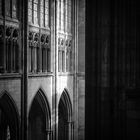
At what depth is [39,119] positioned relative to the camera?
70.9 ft

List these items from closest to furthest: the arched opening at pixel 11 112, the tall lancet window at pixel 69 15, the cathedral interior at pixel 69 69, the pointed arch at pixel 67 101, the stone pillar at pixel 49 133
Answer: the cathedral interior at pixel 69 69 < the arched opening at pixel 11 112 < the stone pillar at pixel 49 133 < the pointed arch at pixel 67 101 < the tall lancet window at pixel 69 15

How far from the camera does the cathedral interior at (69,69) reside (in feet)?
18.8

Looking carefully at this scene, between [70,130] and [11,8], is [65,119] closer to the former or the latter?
[70,130]

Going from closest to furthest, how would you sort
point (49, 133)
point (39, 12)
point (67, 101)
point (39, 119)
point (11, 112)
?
1. point (11, 112)
2. point (39, 12)
3. point (49, 133)
4. point (39, 119)
5. point (67, 101)

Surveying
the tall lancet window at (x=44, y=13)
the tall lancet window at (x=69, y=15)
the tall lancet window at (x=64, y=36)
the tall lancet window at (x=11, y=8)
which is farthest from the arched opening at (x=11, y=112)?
the tall lancet window at (x=69, y=15)

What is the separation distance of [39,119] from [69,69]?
4.61m

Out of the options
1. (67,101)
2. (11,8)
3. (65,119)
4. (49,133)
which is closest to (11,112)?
(49,133)

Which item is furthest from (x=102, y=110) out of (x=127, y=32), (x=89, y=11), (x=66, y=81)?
(x=66, y=81)

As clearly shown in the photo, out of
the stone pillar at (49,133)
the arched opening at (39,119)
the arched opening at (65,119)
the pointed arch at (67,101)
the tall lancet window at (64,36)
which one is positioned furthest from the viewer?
the arched opening at (65,119)

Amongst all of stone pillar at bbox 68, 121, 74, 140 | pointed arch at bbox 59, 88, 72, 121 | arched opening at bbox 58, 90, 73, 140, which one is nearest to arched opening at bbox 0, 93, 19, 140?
pointed arch at bbox 59, 88, 72, 121

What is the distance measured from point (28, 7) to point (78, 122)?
10.4 m

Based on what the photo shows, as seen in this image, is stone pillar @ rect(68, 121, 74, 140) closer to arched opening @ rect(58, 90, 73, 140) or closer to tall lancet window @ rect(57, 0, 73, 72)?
arched opening @ rect(58, 90, 73, 140)

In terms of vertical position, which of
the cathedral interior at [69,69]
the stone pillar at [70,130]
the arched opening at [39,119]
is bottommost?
the stone pillar at [70,130]

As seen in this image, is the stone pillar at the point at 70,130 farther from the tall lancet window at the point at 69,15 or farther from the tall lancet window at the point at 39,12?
the tall lancet window at the point at 39,12
